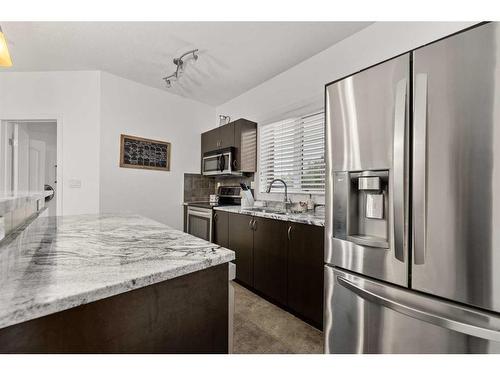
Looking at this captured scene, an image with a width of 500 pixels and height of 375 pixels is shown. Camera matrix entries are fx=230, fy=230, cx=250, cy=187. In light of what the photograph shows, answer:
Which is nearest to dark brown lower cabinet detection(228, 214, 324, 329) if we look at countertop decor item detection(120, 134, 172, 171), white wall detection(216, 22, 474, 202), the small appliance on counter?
the small appliance on counter

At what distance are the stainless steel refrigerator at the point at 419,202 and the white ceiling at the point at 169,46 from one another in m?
1.21

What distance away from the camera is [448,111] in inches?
37.0

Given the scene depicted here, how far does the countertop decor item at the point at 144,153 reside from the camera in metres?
3.04

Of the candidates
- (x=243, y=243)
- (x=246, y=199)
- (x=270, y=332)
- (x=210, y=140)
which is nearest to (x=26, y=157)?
(x=210, y=140)

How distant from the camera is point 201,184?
12.7 feet

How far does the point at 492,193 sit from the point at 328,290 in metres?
0.90

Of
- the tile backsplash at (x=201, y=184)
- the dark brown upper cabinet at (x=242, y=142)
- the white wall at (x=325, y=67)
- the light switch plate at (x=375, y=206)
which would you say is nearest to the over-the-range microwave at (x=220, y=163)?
the dark brown upper cabinet at (x=242, y=142)

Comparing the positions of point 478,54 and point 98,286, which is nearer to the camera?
point 98,286

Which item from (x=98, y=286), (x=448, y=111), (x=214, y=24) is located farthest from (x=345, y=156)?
(x=214, y=24)

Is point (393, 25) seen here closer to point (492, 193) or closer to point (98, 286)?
point (492, 193)

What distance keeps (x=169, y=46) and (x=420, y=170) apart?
2.44m

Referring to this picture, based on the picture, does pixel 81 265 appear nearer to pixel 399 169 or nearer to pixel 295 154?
pixel 399 169

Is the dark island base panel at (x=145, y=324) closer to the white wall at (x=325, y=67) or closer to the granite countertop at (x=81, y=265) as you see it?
the granite countertop at (x=81, y=265)

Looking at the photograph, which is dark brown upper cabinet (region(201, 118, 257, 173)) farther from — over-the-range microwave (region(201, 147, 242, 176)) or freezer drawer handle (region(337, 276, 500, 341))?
freezer drawer handle (region(337, 276, 500, 341))
